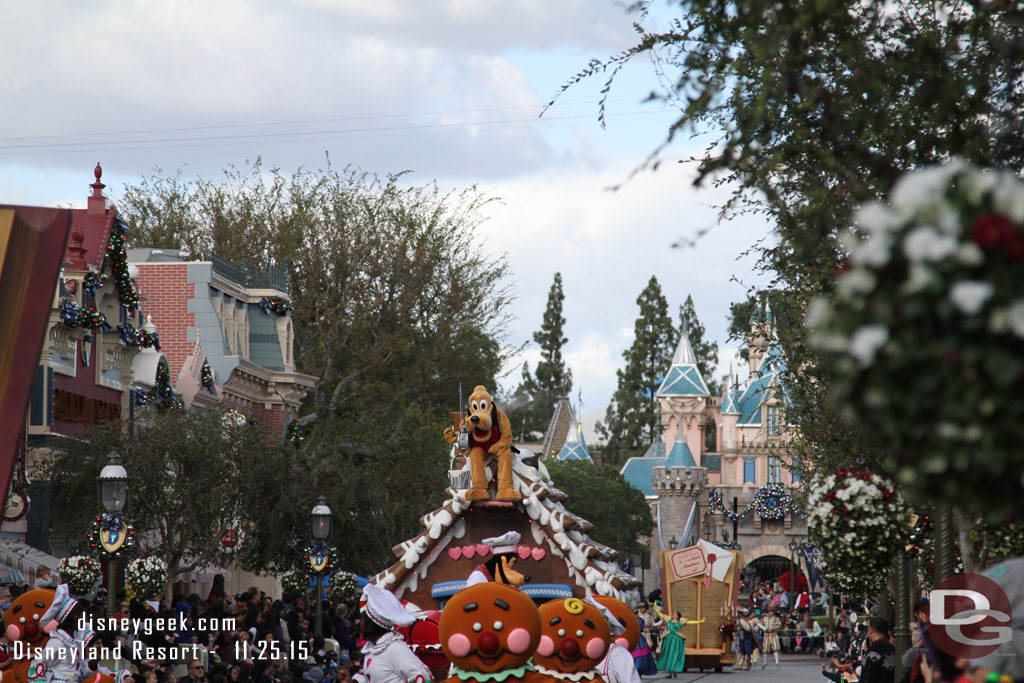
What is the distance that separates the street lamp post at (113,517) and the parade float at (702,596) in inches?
766

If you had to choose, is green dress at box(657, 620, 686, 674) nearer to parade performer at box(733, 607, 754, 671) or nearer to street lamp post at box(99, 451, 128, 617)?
parade performer at box(733, 607, 754, 671)

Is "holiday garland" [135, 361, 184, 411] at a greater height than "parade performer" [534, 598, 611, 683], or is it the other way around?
"holiday garland" [135, 361, 184, 411]

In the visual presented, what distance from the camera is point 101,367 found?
2920cm

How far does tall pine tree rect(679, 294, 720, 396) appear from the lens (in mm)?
99438

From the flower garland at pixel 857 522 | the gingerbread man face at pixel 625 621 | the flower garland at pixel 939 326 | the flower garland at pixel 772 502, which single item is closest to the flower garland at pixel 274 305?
the gingerbread man face at pixel 625 621

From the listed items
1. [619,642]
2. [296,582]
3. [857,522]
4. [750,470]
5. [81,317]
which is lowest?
[296,582]

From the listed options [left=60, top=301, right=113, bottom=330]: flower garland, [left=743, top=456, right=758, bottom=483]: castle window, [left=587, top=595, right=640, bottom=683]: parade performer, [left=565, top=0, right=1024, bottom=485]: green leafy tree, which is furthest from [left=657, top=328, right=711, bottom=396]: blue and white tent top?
[left=565, top=0, right=1024, bottom=485]: green leafy tree

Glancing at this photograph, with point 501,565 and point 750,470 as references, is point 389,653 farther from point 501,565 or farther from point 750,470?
point 750,470

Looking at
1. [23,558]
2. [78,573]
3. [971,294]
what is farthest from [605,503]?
[971,294]

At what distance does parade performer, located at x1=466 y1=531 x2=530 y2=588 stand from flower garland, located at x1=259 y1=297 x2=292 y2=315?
23199 mm

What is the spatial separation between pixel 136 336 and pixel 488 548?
13862mm

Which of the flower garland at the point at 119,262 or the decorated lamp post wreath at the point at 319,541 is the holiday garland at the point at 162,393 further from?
the decorated lamp post wreath at the point at 319,541

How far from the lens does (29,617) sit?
13.1 m

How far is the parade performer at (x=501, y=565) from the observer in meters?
15.3
